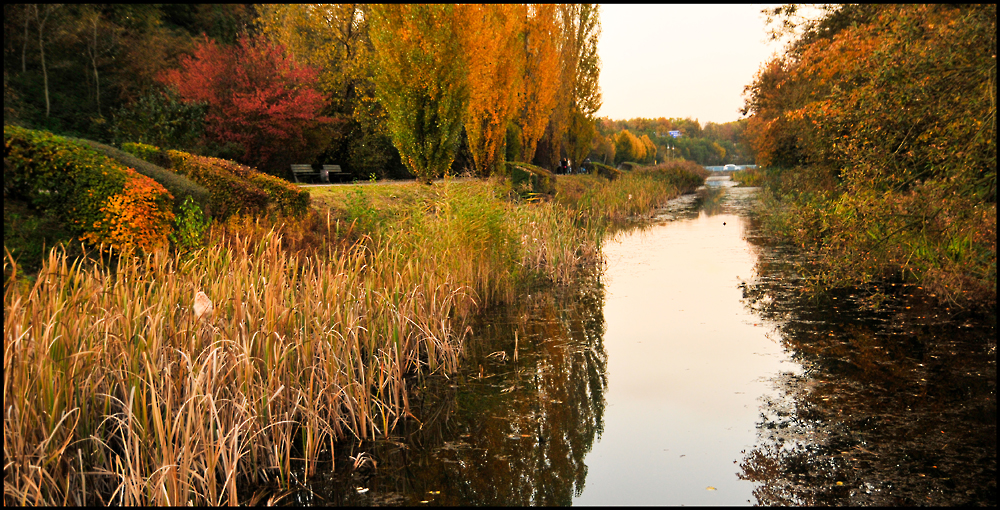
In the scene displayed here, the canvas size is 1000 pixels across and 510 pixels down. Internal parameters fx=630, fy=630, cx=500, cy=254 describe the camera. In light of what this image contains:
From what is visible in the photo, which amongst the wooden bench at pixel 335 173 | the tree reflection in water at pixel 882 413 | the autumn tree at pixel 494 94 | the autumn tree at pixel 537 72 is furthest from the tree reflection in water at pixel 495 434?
the autumn tree at pixel 537 72

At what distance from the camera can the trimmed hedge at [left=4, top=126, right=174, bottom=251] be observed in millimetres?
6445

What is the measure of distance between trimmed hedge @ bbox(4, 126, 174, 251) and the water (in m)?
3.53

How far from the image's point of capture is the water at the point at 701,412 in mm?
3893

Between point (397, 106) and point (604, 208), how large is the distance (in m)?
7.64

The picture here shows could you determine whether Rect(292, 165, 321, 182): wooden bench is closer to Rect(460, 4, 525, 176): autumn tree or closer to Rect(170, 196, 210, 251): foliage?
Rect(460, 4, 525, 176): autumn tree

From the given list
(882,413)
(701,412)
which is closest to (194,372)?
(701,412)

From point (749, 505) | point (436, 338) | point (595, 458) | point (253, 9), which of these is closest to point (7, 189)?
point (436, 338)

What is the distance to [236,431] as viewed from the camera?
3.42 meters

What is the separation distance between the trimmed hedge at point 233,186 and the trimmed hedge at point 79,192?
65.2 inches

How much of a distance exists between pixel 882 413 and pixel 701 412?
4.35 ft

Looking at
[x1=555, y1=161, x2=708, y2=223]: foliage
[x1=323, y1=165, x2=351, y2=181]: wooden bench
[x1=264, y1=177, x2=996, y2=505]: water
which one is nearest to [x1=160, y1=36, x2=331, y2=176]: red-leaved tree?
[x1=323, y1=165, x2=351, y2=181]: wooden bench

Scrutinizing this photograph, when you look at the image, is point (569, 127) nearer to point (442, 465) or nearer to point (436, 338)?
point (436, 338)

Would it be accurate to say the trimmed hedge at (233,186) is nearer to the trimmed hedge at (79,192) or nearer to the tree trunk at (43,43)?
the trimmed hedge at (79,192)

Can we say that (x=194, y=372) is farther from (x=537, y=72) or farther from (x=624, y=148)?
(x=624, y=148)
